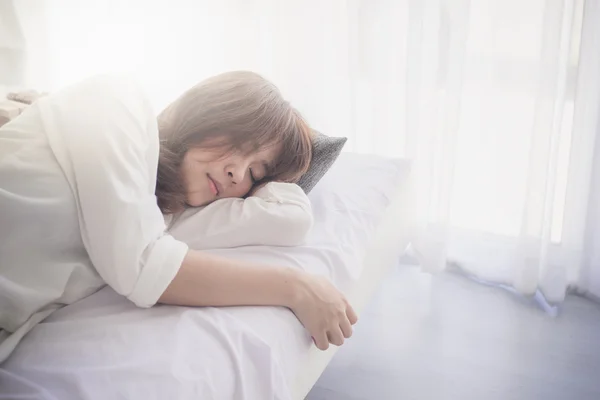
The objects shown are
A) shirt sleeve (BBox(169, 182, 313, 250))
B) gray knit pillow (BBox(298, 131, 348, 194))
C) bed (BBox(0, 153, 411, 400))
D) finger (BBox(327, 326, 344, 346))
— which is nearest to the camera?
bed (BBox(0, 153, 411, 400))

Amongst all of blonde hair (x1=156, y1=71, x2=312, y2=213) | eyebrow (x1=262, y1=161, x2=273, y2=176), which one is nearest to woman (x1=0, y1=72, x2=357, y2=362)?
blonde hair (x1=156, y1=71, x2=312, y2=213)

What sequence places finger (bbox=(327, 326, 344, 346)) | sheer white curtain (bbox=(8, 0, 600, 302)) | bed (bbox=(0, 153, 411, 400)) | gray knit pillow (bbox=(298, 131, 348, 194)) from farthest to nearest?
sheer white curtain (bbox=(8, 0, 600, 302))
gray knit pillow (bbox=(298, 131, 348, 194))
finger (bbox=(327, 326, 344, 346))
bed (bbox=(0, 153, 411, 400))

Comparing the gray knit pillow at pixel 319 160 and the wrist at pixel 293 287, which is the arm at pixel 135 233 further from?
the gray knit pillow at pixel 319 160

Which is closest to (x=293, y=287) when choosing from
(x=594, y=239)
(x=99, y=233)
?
(x=99, y=233)

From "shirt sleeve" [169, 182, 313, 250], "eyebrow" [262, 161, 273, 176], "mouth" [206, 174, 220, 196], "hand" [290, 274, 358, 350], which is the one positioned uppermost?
"eyebrow" [262, 161, 273, 176]

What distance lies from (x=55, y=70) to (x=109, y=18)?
31 cm

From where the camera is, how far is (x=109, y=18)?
2.40m

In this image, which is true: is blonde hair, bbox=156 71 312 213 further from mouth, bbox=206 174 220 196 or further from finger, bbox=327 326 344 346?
finger, bbox=327 326 344 346

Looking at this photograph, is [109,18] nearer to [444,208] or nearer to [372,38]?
[372,38]

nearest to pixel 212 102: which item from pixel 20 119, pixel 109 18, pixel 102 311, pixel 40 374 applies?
pixel 20 119

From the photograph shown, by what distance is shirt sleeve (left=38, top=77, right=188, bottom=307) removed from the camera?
0.89 metres

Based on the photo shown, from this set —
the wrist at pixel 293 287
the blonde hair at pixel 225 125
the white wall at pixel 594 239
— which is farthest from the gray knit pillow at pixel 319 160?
the white wall at pixel 594 239

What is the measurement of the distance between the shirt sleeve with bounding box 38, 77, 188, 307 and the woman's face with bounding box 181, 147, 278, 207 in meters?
0.21

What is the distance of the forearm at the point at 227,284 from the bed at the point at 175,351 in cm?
2
